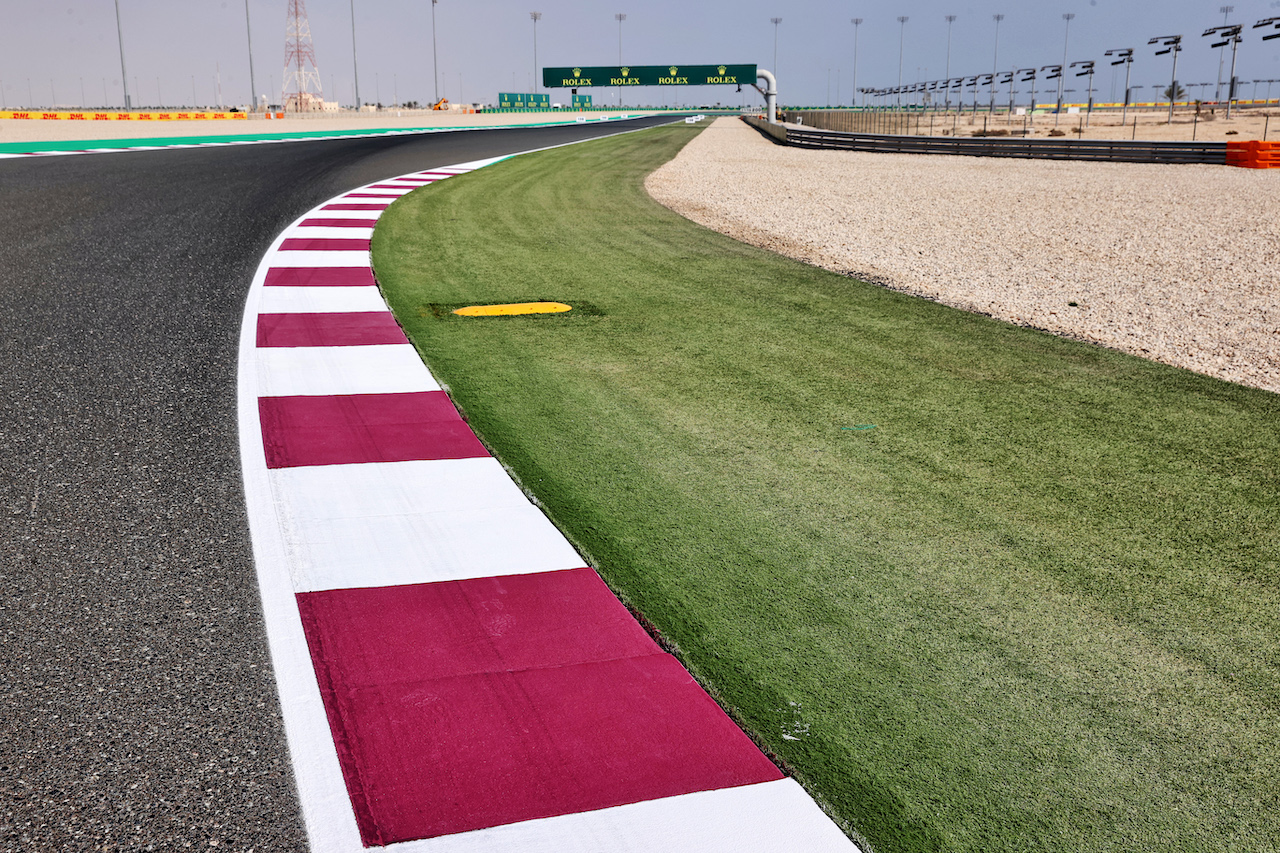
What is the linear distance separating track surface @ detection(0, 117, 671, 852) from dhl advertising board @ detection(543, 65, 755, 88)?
11219 centimetres

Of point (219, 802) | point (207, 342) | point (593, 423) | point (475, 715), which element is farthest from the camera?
point (207, 342)

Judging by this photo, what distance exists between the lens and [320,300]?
23.8 ft

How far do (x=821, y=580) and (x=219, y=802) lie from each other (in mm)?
1893

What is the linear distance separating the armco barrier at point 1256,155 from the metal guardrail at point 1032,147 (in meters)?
0.45

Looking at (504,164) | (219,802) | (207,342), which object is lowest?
(219,802)

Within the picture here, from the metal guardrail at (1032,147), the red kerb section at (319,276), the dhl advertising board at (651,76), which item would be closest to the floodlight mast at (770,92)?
the metal guardrail at (1032,147)

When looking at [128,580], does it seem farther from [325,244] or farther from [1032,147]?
[1032,147]

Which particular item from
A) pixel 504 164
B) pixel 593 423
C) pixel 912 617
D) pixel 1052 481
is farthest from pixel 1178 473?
pixel 504 164

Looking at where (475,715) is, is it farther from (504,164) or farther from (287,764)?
(504,164)

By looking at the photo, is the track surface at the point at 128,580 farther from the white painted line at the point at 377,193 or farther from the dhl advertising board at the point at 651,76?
the dhl advertising board at the point at 651,76

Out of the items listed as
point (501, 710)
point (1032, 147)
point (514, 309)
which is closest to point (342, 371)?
point (514, 309)

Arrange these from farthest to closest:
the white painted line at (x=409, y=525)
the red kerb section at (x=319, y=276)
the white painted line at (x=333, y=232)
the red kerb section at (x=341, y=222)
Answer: the red kerb section at (x=341, y=222) → the white painted line at (x=333, y=232) → the red kerb section at (x=319, y=276) → the white painted line at (x=409, y=525)

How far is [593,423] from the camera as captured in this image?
4586 mm

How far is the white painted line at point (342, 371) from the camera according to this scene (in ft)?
16.7
